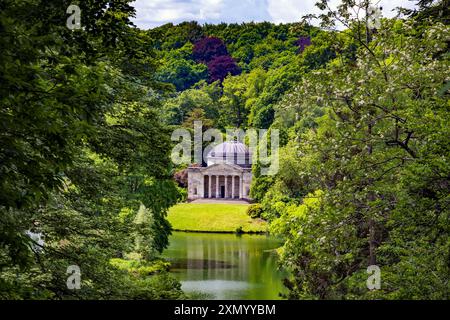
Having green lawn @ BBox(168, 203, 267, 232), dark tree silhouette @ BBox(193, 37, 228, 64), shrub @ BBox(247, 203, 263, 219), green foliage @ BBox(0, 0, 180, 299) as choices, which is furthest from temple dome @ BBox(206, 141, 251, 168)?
green foliage @ BBox(0, 0, 180, 299)

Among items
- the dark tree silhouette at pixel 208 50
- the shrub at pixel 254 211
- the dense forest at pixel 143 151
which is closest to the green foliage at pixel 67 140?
the dense forest at pixel 143 151

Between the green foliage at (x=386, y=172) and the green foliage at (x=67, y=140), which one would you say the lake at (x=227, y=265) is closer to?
the green foliage at (x=386, y=172)

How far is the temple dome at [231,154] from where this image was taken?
248 feet

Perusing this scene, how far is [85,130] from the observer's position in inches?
252

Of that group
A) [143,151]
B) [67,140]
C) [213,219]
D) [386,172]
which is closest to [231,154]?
[213,219]

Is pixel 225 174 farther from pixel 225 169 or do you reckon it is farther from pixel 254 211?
pixel 254 211

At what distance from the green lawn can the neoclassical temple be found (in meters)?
10.7

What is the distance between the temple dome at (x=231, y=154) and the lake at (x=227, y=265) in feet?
82.1

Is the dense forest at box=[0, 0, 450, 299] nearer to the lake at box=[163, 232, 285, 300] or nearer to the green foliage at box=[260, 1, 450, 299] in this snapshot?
the green foliage at box=[260, 1, 450, 299]

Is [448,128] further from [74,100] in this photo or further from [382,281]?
[74,100]

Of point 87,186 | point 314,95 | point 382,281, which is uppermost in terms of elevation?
point 314,95

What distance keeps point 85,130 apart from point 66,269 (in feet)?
16.3

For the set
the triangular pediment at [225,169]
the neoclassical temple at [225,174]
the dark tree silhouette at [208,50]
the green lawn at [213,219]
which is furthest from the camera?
the dark tree silhouette at [208,50]
